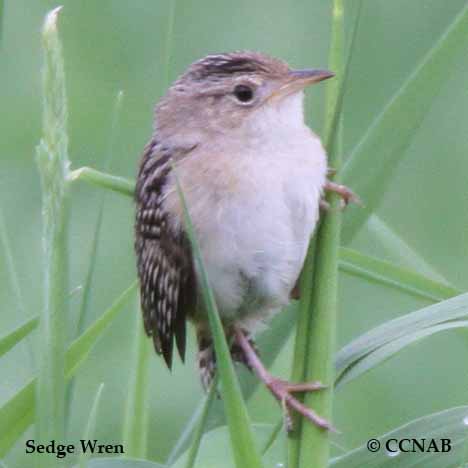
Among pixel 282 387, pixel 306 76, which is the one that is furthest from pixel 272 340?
pixel 306 76

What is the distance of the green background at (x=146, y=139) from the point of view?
4.35m

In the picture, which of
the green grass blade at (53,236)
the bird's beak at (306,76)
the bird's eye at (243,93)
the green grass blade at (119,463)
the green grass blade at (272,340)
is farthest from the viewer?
the bird's eye at (243,93)

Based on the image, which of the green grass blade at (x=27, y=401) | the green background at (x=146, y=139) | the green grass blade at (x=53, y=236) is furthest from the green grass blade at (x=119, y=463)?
the green background at (x=146, y=139)

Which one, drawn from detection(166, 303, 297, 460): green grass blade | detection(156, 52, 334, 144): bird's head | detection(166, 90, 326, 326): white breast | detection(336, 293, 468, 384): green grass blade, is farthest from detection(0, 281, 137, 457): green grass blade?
detection(156, 52, 334, 144): bird's head

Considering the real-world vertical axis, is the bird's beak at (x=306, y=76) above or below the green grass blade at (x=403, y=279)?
above

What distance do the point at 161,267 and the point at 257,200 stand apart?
35 cm

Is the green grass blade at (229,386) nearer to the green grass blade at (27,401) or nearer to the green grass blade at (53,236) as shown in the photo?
the green grass blade at (53,236)

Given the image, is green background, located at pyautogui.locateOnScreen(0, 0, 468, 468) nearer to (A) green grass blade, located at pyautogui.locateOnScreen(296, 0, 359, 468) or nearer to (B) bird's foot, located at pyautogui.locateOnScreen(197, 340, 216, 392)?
(B) bird's foot, located at pyautogui.locateOnScreen(197, 340, 216, 392)

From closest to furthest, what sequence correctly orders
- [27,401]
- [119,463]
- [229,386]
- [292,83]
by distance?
1. [229,386]
2. [27,401]
3. [119,463]
4. [292,83]

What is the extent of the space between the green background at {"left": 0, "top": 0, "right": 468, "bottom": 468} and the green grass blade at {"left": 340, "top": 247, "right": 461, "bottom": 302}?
4.38 ft

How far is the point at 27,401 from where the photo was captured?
2.62 m

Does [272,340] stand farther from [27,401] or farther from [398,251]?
[27,401]

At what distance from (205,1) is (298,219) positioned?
2.43m

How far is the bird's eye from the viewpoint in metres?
3.41
